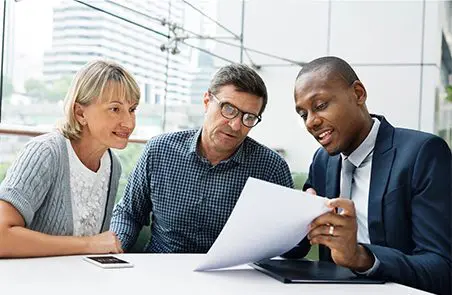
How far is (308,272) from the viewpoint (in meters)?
1.67

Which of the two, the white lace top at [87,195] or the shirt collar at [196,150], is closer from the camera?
the white lace top at [87,195]

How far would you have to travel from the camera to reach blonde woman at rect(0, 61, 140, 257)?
5.77ft

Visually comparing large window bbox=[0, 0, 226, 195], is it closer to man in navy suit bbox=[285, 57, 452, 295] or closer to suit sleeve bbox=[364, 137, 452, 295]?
man in navy suit bbox=[285, 57, 452, 295]

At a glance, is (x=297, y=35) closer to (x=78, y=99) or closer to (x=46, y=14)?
(x=46, y=14)

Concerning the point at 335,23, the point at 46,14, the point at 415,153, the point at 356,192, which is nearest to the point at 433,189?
the point at 415,153

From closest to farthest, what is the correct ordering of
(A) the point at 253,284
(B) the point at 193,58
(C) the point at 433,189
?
(A) the point at 253,284 < (C) the point at 433,189 < (B) the point at 193,58

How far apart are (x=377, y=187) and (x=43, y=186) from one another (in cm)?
95

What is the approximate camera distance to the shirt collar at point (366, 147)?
6.51ft

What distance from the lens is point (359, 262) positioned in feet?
5.29

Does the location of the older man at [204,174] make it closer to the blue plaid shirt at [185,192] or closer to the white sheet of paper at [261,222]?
the blue plaid shirt at [185,192]

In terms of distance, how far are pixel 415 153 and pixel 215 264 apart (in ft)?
2.17

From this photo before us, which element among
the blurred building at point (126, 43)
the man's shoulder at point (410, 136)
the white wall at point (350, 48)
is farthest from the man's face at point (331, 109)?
the white wall at point (350, 48)

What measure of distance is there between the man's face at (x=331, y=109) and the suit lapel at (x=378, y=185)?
86mm

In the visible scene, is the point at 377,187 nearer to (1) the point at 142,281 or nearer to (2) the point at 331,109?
(2) the point at 331,109
